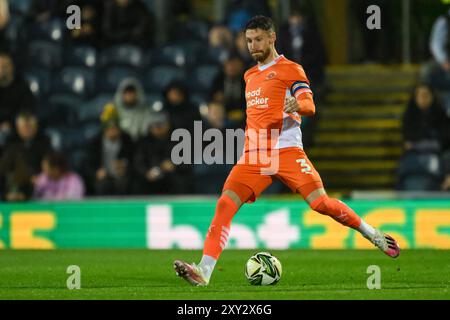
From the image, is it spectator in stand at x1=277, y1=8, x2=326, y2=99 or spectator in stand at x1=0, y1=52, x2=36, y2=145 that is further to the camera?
spectator in stand at x1=0, y1=52, x2=36, y2=145

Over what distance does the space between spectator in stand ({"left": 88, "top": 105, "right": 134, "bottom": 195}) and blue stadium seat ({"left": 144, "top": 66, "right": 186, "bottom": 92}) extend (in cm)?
137

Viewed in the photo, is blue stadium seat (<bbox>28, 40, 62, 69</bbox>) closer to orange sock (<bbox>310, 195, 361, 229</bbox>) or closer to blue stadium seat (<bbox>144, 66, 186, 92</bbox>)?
blue stadium seat (<bbox>144, 66, 186, 92</bbox>)

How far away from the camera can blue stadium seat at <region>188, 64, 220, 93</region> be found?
665 inches

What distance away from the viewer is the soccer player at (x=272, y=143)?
30.9 feet

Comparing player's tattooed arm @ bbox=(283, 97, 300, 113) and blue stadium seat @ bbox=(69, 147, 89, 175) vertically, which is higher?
player's tattooed arm @ bbox=(283, 97, 300, 113)

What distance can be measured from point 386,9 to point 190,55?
326 cm

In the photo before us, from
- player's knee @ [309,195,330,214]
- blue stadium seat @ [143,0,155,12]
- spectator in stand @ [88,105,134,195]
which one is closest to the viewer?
player's knee @ [309,195,330,214]

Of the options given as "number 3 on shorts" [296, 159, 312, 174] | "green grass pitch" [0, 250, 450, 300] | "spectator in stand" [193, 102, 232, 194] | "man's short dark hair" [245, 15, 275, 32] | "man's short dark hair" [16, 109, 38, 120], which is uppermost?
"man's short dark hair" [245, 15, 275, 32]

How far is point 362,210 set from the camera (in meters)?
14.2

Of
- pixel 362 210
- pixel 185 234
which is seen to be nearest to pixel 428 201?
pixel 362 210

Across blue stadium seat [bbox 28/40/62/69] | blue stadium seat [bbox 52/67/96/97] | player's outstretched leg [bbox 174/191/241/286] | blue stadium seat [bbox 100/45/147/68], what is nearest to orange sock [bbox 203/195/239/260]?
player's outstretched leg [bbox 174/191/241/286]

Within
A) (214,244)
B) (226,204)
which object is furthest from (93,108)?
(214,244)

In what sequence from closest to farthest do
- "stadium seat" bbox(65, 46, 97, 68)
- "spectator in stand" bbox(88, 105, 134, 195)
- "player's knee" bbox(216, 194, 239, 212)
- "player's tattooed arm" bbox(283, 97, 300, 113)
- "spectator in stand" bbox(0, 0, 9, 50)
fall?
"player's tattooed arm" bbox(283, 97, 300, 113) → "player's knee" bbox(216, 194, 239, 212) → "spectator in stand" bbox(88, 105, 134, 195) → "spectator in stand" bbox(0, 0, 9, 50) → "stadium seat" bbox(65, 46, 97, 68)

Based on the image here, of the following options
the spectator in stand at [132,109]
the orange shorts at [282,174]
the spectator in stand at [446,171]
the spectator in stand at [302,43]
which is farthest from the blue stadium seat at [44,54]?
the orange shorts at [282,174]
